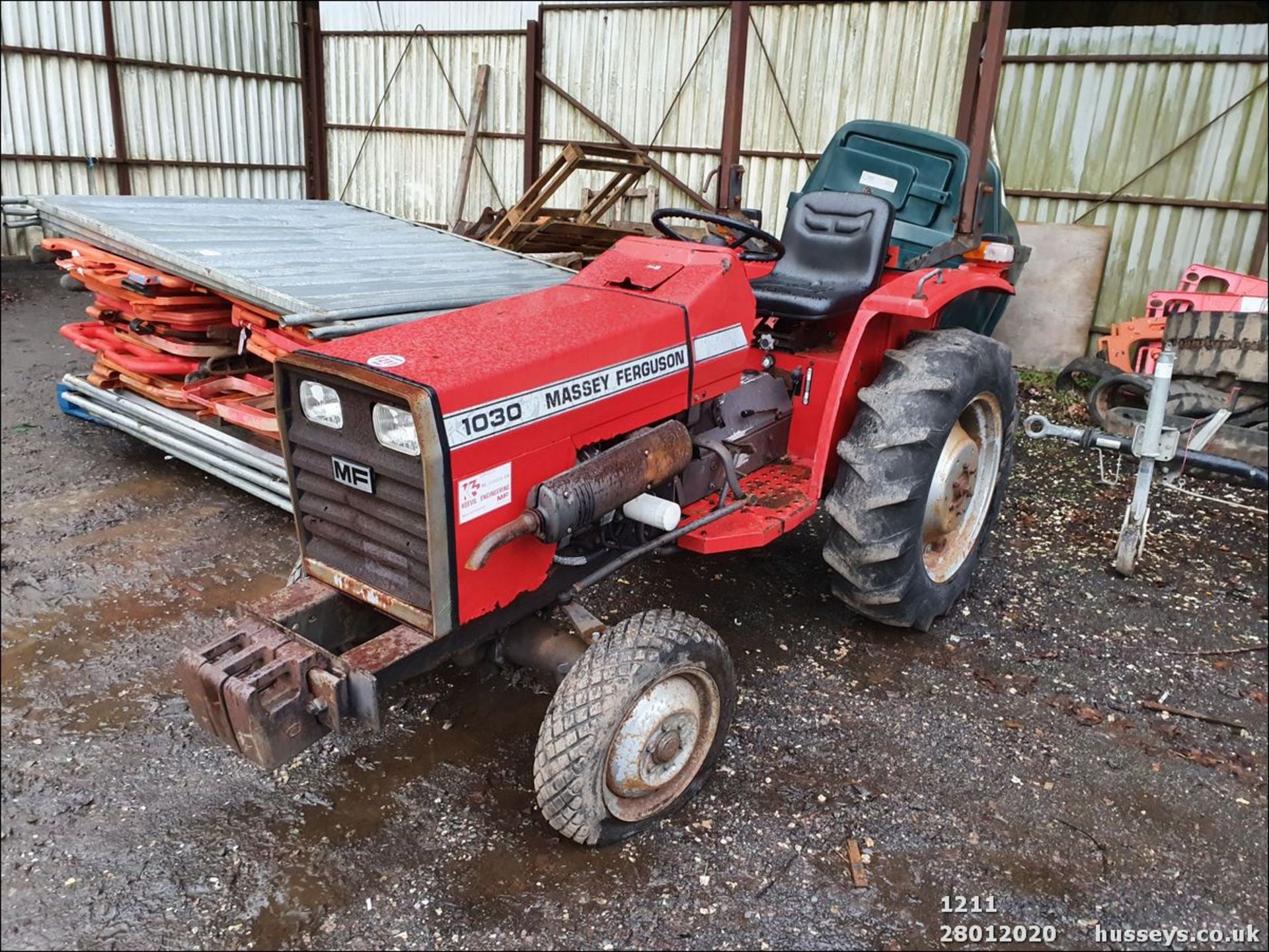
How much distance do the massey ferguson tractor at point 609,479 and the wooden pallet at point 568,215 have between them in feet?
15.5

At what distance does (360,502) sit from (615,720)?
0.77 m

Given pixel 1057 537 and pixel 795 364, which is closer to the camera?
pixel 795 364

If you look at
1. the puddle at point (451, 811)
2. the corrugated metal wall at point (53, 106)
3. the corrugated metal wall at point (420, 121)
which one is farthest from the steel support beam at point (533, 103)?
the puddle at point (451, 811)

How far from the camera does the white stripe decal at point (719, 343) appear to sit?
8.75 ft

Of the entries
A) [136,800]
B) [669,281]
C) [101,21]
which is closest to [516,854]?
[136,800]

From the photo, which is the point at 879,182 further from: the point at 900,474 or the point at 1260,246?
the point at 1260,246

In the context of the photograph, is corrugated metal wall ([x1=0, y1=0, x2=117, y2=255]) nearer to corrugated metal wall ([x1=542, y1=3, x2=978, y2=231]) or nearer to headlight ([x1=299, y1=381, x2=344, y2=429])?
corrugated metal wall ([x1=542, y1=3, x2=978, y2=231])

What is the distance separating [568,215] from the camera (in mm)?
8453

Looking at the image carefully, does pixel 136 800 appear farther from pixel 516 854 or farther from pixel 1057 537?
pixel 1057 537

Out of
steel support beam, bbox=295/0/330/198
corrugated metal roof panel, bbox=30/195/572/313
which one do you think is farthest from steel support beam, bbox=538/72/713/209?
steel support beam, bbox=295/0/330/198

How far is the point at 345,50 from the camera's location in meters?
11.8

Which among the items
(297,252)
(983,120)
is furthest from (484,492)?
(983,120)

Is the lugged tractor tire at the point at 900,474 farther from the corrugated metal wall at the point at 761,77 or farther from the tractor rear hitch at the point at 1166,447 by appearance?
the corrugated metal wall at the point at 761,77

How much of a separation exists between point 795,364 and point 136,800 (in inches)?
95.6
